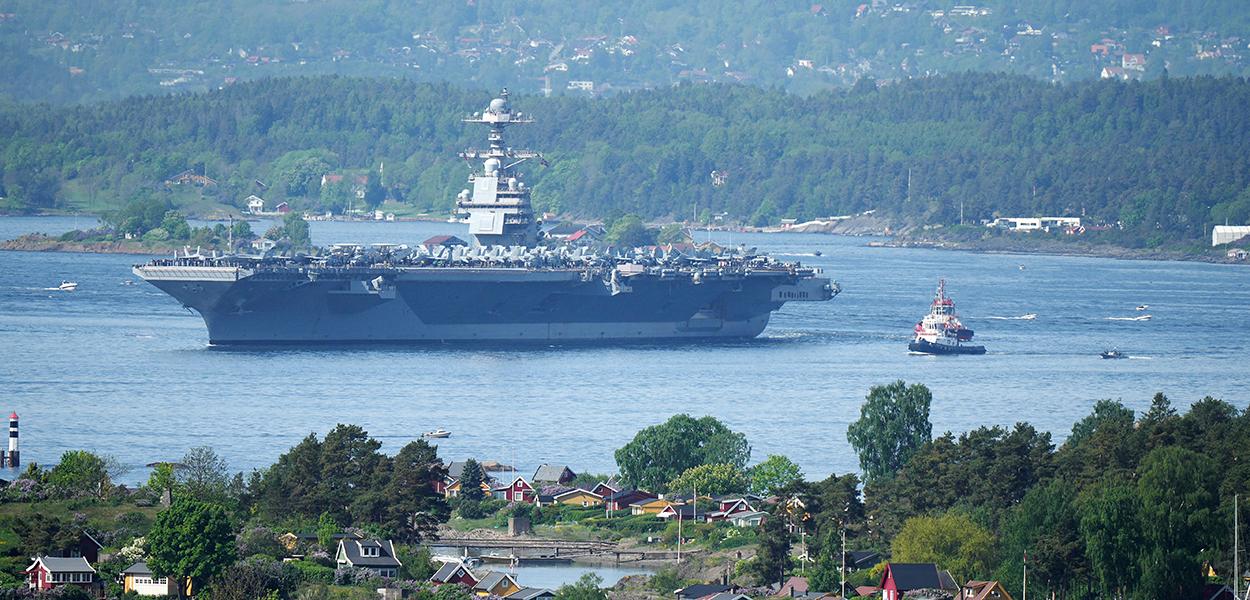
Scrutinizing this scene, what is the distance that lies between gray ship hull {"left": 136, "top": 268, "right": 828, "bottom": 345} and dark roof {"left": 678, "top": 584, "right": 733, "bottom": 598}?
29.5 m

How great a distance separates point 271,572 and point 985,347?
138 ft

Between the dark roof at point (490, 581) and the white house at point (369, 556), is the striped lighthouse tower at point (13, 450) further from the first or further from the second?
the dark roof at point (490, 581)

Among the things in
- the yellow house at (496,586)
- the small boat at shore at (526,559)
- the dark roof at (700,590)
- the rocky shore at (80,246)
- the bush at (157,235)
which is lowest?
the small boat at shore at (526,559)

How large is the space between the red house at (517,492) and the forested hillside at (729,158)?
111m

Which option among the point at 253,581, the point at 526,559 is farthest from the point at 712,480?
the point at 253,581

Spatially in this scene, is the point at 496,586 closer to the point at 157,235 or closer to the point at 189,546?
the point at 189,546

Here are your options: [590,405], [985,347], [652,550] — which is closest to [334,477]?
[652,550]

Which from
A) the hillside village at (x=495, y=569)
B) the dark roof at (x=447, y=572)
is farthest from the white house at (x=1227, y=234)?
the dark roof at (x=447, y=572)

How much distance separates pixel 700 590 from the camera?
36406 millimetres

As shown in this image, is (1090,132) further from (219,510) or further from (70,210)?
(219,510)

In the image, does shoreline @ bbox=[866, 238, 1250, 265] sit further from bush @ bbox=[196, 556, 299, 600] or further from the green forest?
bush @ bbox=[196, 556, 299, 600]

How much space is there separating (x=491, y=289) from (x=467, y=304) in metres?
0.79

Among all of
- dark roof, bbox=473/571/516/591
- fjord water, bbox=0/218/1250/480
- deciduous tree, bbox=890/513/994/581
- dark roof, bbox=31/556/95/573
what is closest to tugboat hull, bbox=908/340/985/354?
fjord water, bbox=0/218/1250/480

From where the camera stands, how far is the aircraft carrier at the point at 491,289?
216 feet
